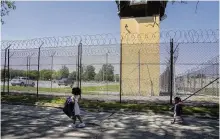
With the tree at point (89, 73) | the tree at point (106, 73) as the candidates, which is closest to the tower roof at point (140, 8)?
the tree at point (106, 73)

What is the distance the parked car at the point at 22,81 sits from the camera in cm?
2359

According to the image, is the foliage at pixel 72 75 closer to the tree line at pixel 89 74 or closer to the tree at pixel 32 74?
the tree line at pixel 89 74

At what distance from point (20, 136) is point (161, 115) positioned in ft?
17.1

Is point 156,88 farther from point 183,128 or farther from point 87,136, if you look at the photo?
point 87,136

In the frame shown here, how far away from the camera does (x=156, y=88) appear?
18297 millimetres

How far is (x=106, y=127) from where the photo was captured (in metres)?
8.16

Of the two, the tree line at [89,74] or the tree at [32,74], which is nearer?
the tree line at [89,74]

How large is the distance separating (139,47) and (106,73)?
2.56m

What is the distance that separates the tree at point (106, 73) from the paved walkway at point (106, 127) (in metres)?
7.55

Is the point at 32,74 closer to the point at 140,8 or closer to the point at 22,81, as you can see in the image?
the point at 22,81

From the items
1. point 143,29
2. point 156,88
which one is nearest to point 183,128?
point 156,88

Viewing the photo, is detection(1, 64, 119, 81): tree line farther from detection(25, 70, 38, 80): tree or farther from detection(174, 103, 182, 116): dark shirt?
detection(174, 103, 182, 116): dark shirt

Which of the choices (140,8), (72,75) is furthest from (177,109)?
(140,8)

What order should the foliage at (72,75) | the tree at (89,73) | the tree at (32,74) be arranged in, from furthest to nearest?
the tree at (32,74) → the foliage at (72,75) → the tree at (89,73)
